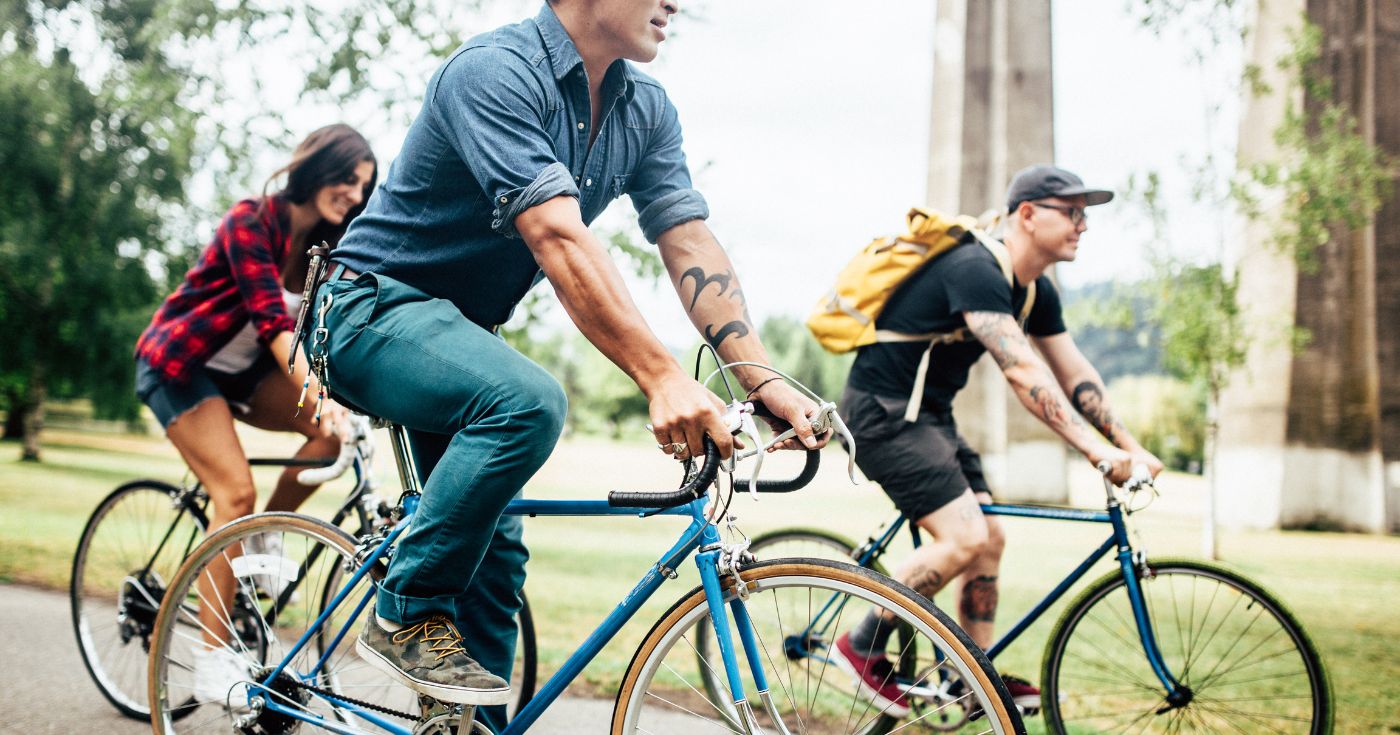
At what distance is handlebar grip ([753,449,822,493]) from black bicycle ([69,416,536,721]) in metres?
1.52

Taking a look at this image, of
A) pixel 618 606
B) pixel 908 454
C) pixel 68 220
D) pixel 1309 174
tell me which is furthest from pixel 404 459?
pixel 68 220

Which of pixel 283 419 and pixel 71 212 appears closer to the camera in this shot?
pixel 283 419

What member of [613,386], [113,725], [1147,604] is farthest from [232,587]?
[613,386]

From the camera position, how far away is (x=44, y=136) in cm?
2169

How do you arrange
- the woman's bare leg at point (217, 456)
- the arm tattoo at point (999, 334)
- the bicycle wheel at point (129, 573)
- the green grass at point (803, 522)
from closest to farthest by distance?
the arm tattoo at point (999, 334) → the woman's bare leg at point (217, 456) → the bicycle wheel at point (129, 573) → the green grass at point (803, 522)

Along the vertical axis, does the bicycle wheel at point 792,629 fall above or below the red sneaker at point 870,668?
above

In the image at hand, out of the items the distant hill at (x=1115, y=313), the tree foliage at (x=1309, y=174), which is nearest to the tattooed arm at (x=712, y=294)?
the tree foliage at (x=1309, y=174)

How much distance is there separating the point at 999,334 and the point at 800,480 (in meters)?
1.74

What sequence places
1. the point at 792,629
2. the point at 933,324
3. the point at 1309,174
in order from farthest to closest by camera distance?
the point at 1309,174
the point at 933,324
the point at 792,629

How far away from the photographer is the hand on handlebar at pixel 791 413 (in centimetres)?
219

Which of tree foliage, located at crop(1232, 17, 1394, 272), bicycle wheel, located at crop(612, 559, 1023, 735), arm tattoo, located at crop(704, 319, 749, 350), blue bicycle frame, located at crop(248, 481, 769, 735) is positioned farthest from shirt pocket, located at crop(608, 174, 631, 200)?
tree foliage, located at crop(1232, 17, 1394, 272)

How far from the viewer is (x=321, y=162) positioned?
3930 mm

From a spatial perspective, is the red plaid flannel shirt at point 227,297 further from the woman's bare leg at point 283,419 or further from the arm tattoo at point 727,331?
the arm tattoo at point 727,331

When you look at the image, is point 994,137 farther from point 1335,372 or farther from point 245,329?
point 245,329
